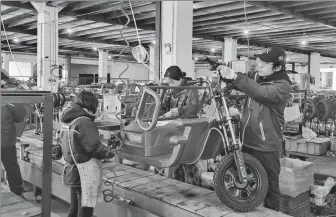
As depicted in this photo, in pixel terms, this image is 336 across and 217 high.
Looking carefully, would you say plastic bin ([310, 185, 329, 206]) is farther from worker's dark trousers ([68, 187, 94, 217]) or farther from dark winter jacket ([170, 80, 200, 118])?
worker's dark trousers ([68, 187, 94, 217])

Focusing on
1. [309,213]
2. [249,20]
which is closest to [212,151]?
[309,213]

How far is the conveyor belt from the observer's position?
10.5ft

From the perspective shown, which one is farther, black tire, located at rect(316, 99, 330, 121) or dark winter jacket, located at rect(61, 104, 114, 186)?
black tire, located at rect(316, 99, 330, 121)

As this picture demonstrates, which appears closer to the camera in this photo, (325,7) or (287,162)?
(287,162)

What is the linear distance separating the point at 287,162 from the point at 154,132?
2.16m

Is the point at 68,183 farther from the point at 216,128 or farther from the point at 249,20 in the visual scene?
the point at 249,20

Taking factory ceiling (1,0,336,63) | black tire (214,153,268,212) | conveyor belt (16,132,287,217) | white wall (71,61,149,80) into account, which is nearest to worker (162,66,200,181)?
conveyor belt (16,132,287,217)

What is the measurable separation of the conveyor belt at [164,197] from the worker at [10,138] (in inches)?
21.6

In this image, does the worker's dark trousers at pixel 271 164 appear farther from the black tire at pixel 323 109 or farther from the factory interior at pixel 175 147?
the black tire at pixel 323 109

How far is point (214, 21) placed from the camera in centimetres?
1160

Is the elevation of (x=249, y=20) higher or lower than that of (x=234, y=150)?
higher

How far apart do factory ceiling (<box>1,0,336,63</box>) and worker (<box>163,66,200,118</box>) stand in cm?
242

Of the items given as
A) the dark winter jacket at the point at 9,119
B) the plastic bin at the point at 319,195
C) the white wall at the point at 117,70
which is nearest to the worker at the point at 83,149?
the dark winter jacket at the point at 9,119

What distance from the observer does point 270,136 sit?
3.18 metres
